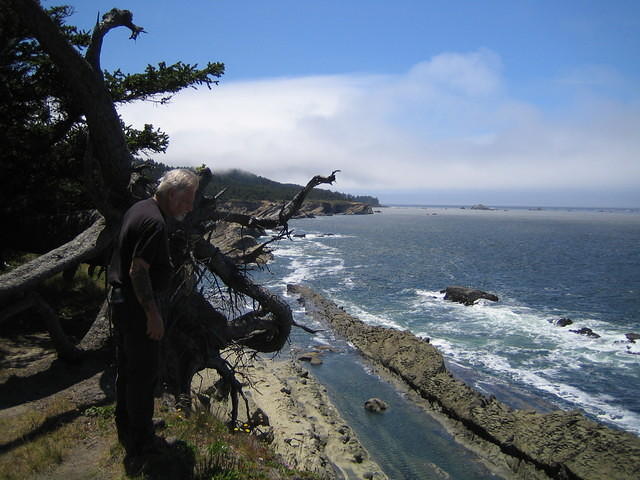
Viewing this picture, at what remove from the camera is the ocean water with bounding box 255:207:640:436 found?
60.4 feet

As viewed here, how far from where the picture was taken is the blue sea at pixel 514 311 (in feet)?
60.0

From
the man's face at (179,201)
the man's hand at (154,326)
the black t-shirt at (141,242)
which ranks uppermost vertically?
the man's face at (179,201)

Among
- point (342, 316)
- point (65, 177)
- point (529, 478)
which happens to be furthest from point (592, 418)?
point (65, 177)

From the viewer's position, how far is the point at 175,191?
3695 mm

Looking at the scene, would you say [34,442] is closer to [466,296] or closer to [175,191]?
[175,191]

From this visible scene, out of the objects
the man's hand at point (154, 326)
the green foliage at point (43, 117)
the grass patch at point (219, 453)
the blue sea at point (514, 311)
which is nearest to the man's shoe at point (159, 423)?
the grass patch at point (219, 453)

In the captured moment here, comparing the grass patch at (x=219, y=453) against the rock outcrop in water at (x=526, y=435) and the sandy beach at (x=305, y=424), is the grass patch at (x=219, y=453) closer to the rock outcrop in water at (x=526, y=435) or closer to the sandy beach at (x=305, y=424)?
the sandy beach at (x=305, y=424)

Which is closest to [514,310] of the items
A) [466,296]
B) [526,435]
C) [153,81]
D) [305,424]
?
[466,296]

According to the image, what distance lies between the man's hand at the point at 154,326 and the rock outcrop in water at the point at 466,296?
32042 mm

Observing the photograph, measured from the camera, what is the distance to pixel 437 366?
18.7 m

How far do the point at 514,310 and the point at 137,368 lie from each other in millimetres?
32204

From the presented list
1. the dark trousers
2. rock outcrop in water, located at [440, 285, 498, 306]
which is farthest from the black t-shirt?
rock outcrop in water, located at [440, 285, 498, 306]

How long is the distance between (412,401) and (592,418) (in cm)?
643

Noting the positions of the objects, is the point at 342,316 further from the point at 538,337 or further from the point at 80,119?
the point at 80,119
